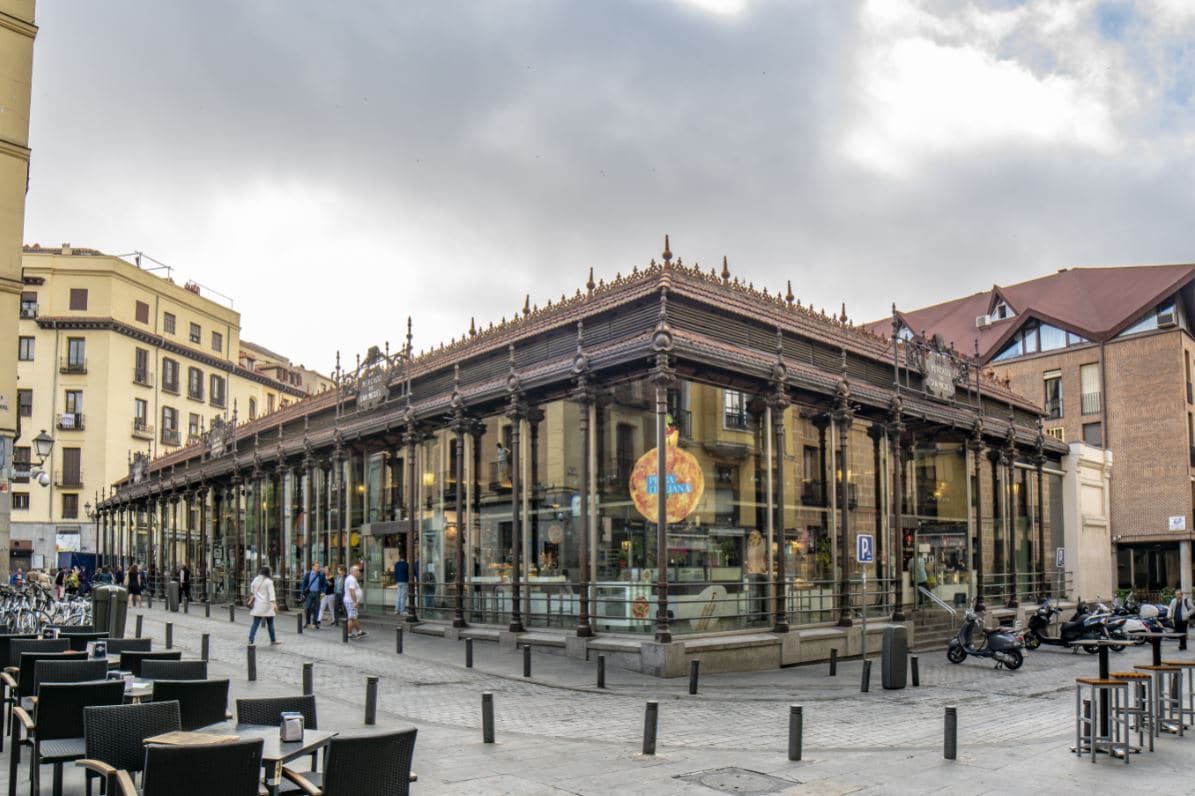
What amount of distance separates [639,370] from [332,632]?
12443mm

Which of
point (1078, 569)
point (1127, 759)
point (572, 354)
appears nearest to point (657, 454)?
point (572, 354)

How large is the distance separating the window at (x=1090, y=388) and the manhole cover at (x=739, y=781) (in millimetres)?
45110

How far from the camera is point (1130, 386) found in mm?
47719

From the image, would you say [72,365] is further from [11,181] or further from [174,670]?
[174,670]

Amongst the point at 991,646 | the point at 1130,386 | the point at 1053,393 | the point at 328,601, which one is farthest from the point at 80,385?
the point at 1130,386

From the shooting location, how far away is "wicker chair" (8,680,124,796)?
7.93m

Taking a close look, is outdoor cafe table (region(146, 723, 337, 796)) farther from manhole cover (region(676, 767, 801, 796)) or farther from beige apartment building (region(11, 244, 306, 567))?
beige apartment building (region(11, 244, 306, 567))

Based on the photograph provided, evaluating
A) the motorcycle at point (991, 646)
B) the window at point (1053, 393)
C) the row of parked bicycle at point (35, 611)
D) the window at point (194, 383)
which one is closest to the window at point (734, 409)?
the motorcycle at point (991, 646)

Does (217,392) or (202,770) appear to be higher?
(217,392)

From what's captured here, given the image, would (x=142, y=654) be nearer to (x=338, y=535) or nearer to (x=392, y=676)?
(x=392, y=676)

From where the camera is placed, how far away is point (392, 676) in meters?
17.6

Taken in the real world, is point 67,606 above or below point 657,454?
below

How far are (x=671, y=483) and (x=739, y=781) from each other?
9.83 metres

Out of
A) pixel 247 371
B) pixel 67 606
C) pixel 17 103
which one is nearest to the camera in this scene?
pixel 67 606
